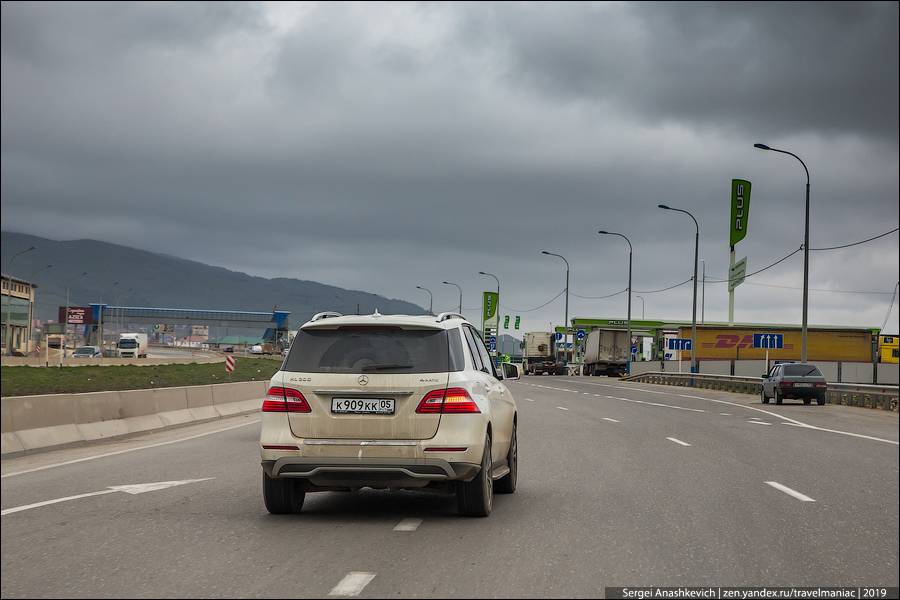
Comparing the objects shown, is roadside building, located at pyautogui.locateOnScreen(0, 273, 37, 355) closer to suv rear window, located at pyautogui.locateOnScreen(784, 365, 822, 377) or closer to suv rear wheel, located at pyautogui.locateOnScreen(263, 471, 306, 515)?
suv rear wheel, located at pyautogui.locateOnScreen(263, 471, 306, 515)

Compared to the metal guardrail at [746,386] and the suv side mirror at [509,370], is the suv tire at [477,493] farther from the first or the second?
the metal guardrail at [746,386]

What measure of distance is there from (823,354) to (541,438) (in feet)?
163

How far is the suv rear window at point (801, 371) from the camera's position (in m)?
30.3

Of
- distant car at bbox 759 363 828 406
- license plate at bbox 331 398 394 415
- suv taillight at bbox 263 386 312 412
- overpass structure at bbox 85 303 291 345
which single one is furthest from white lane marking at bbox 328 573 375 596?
overpass structure at bbox 85 303 291 345

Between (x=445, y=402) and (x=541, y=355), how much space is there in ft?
247

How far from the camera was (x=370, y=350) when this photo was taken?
789 cm

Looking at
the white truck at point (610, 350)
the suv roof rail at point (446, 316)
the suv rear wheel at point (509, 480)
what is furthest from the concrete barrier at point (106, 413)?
the white truck at point (610, 350)

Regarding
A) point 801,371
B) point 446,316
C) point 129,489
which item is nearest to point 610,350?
point 801,371

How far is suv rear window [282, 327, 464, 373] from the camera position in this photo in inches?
308

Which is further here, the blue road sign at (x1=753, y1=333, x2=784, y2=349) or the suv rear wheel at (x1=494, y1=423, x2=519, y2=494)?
the blue road sign at (x1=753, y1=333, x2=784, y2=349)

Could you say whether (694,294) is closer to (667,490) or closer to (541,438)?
(541,438)

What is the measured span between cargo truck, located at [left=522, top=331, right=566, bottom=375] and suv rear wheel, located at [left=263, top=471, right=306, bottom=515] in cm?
7307

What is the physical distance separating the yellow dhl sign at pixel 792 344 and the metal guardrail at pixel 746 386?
18.8 feet

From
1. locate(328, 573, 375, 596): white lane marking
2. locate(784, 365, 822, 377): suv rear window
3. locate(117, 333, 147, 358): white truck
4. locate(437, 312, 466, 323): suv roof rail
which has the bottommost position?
locate(117, 333, 147, 358): white truck
